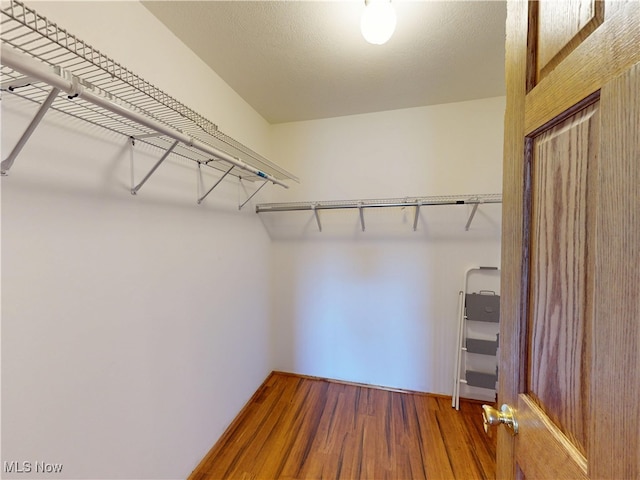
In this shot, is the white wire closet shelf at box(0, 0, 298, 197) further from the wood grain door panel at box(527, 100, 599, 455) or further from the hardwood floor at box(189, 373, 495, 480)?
the hardwood floor at box(189, 373, 495, 480)

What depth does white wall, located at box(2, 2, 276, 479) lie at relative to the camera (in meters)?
0.80

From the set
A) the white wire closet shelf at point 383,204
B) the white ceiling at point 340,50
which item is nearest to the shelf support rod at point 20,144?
the white ceiling at point 340,50

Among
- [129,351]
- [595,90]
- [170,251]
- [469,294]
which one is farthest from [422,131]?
[129,351]

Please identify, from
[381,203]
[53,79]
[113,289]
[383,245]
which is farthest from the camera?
[383,245]

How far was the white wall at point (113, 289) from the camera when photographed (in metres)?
0.80

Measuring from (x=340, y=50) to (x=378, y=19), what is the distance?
1.55ft

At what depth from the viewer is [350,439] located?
5.73ft

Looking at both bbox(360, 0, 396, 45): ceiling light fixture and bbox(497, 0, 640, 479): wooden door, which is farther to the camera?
bbox(360, 0, 396, 45): ceiling light fixture

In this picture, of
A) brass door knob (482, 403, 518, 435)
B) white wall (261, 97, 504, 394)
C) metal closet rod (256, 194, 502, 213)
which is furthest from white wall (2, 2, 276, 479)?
brass door knob (482, 403, 518, 435)

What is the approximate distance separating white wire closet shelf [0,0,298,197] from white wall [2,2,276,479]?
2.3 inches

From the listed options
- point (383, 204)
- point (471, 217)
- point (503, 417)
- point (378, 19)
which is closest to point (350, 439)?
point (503, 417)

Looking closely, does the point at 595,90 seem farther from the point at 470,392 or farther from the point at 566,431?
the point at 470,392

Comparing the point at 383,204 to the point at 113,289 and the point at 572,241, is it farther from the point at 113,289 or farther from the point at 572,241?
the point at 113,289

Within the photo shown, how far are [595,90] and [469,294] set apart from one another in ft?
6.37
